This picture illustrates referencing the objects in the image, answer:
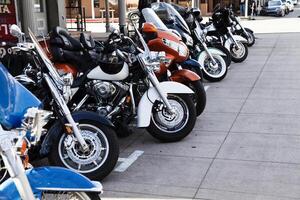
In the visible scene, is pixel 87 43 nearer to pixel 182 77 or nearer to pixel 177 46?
pixel 177 46

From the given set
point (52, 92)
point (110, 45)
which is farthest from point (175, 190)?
point (110, 45)

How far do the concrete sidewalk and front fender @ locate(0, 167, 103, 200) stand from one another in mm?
1536

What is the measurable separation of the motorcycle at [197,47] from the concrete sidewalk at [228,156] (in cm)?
77

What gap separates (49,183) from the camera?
262 centimetres

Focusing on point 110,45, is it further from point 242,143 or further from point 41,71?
point 242,143

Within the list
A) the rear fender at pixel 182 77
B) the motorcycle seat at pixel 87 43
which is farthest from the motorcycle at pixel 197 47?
the motorcycle seat at pixel 87 43

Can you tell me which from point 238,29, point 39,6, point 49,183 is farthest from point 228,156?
point 39,6

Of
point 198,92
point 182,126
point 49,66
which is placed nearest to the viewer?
point 49,66

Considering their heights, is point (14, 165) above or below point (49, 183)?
above

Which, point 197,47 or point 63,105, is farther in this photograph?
point 197,47

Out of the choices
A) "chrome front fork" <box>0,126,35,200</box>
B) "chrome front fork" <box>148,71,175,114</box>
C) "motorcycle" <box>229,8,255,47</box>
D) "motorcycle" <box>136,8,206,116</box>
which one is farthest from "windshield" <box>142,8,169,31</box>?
"motorcycle" <box>229,8,255,47</box>

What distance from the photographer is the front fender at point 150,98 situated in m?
5.29

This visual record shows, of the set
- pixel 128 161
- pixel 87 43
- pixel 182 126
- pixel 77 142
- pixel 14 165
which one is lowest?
pixel 128 161

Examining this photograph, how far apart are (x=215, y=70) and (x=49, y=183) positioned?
23.0ft
